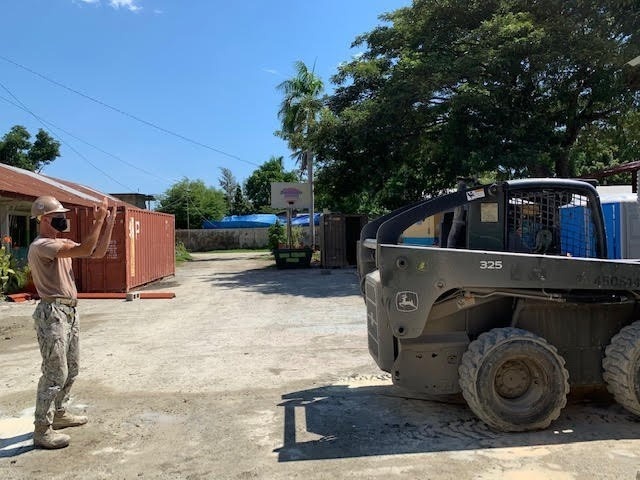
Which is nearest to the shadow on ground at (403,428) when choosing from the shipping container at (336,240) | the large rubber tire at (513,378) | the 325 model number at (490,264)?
the large rubber tire at (513,378)

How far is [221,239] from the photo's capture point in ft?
165

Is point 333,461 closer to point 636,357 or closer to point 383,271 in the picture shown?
point 383,271

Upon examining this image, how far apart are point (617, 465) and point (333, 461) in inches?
82.4

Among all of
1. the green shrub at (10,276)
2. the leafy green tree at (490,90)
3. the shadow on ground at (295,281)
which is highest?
the leafy green tree at (490,90)

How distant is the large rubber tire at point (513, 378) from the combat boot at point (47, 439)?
11.3 ft

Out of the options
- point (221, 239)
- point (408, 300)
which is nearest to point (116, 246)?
point (408, 300)

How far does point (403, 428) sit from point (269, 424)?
4.03 ft

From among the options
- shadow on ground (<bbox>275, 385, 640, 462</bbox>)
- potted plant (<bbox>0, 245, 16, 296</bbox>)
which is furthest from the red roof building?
shadow on ground (<bbox>275, 385, 640, 462</bbox>)

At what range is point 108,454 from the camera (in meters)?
4.62

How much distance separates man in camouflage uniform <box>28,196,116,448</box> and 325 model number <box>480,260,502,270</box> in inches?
125

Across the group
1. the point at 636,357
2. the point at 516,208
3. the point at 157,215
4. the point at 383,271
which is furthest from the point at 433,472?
the point at 157,215

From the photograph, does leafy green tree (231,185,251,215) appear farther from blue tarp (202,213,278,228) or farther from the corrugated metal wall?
the corrugated metal wall

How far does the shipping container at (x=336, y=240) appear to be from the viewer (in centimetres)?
2542

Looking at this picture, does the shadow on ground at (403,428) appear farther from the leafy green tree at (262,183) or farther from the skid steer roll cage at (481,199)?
the leafy green tree at (262,183)
